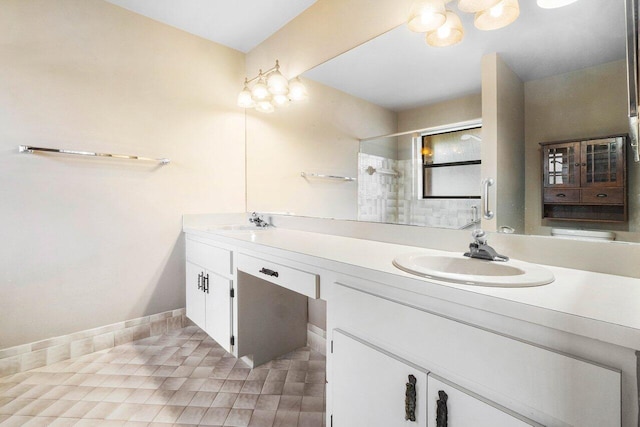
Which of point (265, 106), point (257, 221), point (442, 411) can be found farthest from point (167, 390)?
point (265, 106)

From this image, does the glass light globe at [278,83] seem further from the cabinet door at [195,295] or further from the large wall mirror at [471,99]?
the cabinet door at [195,295]

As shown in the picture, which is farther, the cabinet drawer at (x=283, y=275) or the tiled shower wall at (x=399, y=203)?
the tiled shower wall at (x=399, y=203)

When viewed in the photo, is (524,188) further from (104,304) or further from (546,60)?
(104,304)

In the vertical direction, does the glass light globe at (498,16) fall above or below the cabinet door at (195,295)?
above

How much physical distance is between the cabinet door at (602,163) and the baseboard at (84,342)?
8.20 ft

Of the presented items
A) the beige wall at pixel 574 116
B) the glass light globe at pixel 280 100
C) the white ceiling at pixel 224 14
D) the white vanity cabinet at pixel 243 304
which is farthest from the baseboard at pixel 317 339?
the white ceiling at pixel 224 14

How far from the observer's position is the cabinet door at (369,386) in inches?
32.5

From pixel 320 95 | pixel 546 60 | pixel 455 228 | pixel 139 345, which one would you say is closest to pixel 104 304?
pixel 139 345

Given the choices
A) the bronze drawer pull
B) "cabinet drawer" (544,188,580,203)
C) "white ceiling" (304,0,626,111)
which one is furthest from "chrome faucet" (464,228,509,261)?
the bronze drawer pull

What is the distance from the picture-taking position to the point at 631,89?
80 centimetres

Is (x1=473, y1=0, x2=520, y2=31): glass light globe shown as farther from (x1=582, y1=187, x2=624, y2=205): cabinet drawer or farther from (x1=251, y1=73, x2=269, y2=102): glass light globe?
(x1=251, y1=73, x2=269, y2=102): glass light globe

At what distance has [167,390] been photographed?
155cm

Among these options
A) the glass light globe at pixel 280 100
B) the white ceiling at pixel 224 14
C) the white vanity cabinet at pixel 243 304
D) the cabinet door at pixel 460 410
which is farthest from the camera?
the glass light globe at pixel 280 100

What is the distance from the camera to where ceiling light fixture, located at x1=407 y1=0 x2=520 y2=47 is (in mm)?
1121
